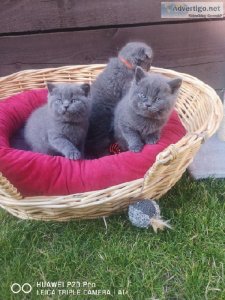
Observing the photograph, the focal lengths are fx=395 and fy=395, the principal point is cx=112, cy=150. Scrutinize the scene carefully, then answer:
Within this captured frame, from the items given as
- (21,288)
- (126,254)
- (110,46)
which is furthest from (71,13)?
(21,288)

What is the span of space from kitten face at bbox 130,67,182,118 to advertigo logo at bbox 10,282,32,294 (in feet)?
2.46

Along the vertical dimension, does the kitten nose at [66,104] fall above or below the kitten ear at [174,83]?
below

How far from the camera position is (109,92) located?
72.7 inches

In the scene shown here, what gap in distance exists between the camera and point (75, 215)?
4.84ft

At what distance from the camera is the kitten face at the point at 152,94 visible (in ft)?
4.90

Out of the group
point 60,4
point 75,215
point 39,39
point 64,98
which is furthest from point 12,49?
point 75,215

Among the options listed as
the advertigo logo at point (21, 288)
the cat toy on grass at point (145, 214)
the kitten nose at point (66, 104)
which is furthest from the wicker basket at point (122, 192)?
the kitten nose at point (66, 104)

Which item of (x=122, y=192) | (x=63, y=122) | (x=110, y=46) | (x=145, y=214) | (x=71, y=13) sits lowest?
(x=145, y=214)

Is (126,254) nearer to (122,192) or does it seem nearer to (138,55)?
(122,192)

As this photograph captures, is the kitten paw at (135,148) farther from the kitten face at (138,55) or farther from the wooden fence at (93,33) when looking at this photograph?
the wooden fence at (93,33)

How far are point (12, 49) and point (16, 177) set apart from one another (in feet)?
3.69

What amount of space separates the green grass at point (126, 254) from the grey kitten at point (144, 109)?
0.30 metres

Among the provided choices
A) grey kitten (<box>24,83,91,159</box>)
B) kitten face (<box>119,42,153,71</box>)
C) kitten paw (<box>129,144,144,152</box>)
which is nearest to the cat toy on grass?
kitten paw (<box>129,144,144,152</box>)

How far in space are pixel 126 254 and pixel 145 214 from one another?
16 centimetres
